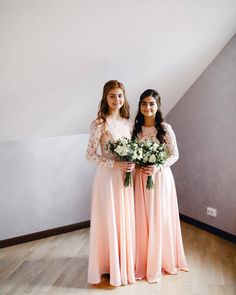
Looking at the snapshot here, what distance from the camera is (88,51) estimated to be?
105 inches

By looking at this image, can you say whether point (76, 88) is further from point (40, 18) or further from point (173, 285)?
point (173, 285)

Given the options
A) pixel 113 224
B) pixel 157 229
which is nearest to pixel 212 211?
pixel 157 229

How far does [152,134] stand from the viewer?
10.2 feet

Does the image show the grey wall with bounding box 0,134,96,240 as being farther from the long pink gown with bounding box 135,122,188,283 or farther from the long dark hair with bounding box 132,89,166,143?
the long pink gown with bounding box 135,122,188,283

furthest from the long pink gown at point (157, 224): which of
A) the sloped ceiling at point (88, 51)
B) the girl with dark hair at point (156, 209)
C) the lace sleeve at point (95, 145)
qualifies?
the sloped ceiling at point (88, 51)

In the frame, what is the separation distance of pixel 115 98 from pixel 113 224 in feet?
3.52

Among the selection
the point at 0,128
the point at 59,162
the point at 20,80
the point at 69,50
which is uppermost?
the point at 69,50

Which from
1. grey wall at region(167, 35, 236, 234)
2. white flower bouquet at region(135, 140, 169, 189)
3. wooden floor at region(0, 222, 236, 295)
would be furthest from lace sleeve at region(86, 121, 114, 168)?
grey wall at region(167, 35, 236, 234)

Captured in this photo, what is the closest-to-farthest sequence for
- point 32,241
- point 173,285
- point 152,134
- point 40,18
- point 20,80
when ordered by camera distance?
point 40,18 → point 20,80 → point 173,285 → point 152,134 → point 32,241

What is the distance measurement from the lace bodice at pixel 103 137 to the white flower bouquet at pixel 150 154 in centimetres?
23

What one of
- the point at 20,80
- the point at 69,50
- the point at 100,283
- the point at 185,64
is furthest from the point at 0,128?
the point at 185,64

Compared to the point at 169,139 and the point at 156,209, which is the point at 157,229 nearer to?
the point at 156,209

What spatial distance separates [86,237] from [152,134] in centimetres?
165

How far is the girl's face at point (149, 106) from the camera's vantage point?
9.75ft
